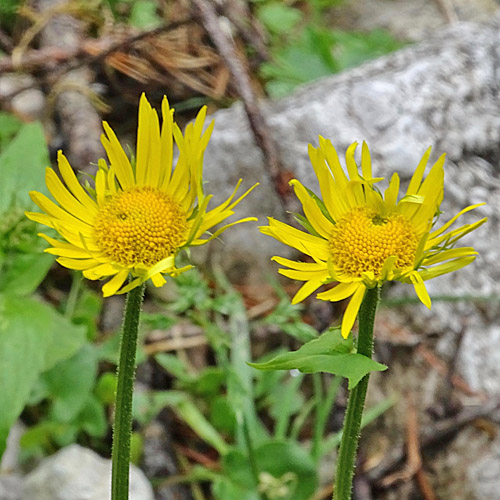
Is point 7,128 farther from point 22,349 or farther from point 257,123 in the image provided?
point 22,349

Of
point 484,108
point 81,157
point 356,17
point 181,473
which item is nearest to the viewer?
point 181,473

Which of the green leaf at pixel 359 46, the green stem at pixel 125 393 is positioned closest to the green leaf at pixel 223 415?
the green stem at pixel 125 393

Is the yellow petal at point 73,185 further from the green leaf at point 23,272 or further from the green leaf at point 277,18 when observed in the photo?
the green leaf at point 277,18

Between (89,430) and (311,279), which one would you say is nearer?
(311,279)

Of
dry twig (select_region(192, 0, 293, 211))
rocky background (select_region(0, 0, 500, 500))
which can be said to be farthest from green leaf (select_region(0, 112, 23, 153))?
dry twig (select_region(192, 0, 293, 211))

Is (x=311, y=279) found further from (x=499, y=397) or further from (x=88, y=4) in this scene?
(x=88, y=4)

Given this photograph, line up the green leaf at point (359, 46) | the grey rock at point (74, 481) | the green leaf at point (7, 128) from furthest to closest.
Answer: the green leaf at point (359, 46), the green leaf at point (7, 128), the grey rock at point (74, 481)

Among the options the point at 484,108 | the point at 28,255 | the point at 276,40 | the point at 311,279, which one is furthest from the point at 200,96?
the point at 311,279
